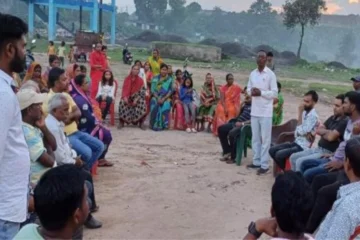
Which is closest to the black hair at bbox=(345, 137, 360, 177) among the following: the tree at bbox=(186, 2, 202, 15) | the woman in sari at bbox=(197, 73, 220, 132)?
the woman in sari at bbox=(197, 73, 220, 132)

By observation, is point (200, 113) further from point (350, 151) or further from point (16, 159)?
point (16, 159)

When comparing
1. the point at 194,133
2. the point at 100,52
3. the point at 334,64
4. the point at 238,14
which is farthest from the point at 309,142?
the point at 238,14

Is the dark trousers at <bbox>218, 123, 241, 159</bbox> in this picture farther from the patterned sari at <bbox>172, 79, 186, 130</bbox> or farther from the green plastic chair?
the patterned sari at <bbox>172, 79, 186, 130</bbox>

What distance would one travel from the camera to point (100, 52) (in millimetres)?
12641

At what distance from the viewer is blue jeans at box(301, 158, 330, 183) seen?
17.9ft

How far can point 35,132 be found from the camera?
145 inches

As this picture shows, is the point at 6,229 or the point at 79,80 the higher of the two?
the point at 79,80

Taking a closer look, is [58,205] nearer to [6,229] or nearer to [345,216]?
[6,229]

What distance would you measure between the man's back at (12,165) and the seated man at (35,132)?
1055 millimetres

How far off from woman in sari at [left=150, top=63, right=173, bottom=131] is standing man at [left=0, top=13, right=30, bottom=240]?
8204mm

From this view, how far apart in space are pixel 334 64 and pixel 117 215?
3306 centimetres

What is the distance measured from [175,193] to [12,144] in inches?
159

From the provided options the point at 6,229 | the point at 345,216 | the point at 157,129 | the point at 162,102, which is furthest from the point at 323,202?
the point at 162,102

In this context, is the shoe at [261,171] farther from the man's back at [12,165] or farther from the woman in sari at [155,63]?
the woman in sari at [155,63]
